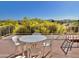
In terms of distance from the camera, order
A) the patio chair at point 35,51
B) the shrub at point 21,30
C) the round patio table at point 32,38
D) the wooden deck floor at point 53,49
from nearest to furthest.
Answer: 1. the wooden deck floor at point 53,49
2. the patio chair at point 35,51
3. the round patio table at point 32,38
4. the shrub at point 21,30

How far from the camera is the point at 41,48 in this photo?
4.91m

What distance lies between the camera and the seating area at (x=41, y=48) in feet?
15.0

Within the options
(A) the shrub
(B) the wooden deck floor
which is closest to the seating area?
(B) the wooden deck floor

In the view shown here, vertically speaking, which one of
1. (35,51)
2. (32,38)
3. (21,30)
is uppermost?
(21,30)

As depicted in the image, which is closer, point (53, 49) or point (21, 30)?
point (53, 49)

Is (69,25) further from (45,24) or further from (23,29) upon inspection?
(23,29)

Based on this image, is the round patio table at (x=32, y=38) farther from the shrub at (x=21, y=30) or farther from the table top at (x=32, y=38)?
the shrub at (x=21, y=30)

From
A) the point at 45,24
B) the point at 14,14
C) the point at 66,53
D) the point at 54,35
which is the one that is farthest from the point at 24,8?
the point at 66,53

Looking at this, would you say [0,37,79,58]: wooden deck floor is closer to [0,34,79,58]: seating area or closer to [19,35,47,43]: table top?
[0,34,79,58]: seating area

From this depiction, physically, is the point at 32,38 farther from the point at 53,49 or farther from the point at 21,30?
the point at 53,49

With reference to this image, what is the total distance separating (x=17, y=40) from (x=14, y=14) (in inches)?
30.4

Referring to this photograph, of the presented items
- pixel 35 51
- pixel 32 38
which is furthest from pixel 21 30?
A: pixel 35 51

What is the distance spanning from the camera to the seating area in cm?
456

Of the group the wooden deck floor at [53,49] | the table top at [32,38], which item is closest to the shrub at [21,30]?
the table top at [32,38]
